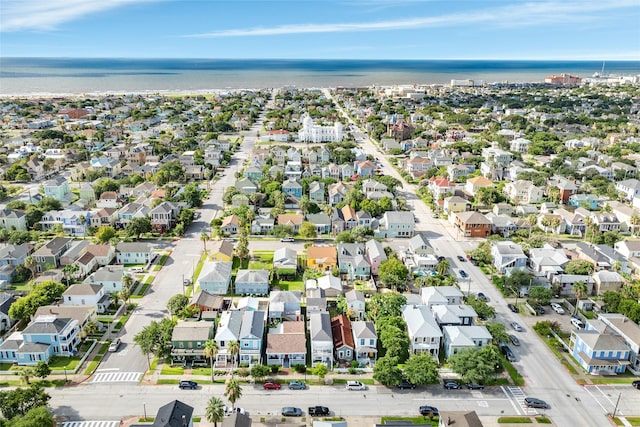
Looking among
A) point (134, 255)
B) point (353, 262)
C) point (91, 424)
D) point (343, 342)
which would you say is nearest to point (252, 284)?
point (353, 262)

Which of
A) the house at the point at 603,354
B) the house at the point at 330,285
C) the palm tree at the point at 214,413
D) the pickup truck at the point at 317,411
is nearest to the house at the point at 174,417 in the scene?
the palm tree at the point at 214,413

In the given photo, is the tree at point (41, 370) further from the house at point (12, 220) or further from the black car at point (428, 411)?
the house at point (12, 220)

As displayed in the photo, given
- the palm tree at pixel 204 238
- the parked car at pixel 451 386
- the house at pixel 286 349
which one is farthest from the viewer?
the palm tree at pixel 204 238

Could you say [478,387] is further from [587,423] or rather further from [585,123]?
[585,123]

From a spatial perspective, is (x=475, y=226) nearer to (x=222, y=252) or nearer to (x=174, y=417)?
(x=222, y=252)

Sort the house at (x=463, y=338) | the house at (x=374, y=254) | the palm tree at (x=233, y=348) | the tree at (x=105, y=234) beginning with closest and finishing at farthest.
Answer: the palm tree at (x=233, y=348) < the house at (x=463, y=338) < the house at (x=374, y=254) < the tree at (x=105, y=234)

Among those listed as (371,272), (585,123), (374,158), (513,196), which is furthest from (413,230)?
(585,123)

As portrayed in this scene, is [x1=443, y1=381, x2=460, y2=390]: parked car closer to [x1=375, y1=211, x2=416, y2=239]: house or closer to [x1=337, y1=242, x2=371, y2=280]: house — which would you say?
[x1=337, y1=242, x2=371, y2=280]: house
